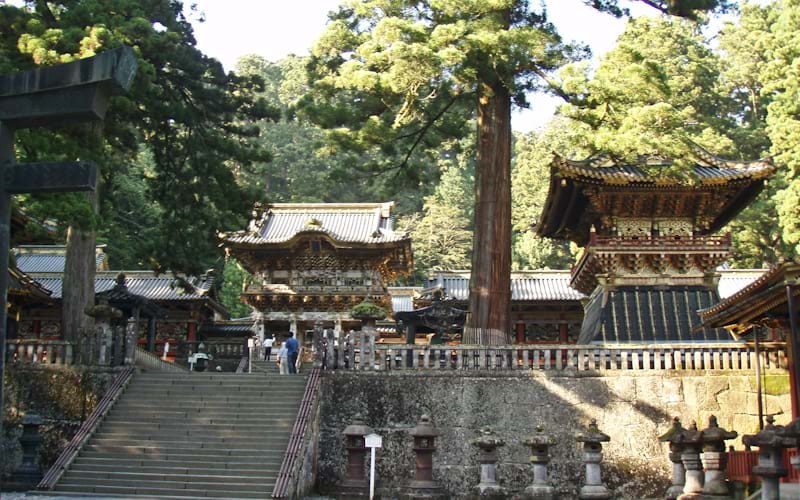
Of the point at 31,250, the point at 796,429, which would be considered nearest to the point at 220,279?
the point at 31,250

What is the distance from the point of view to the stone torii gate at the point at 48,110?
7789 mm

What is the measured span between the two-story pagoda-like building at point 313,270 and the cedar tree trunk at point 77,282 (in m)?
12.1

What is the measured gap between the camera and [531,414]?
18672 mm

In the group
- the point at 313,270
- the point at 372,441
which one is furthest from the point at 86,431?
the point at 313,270

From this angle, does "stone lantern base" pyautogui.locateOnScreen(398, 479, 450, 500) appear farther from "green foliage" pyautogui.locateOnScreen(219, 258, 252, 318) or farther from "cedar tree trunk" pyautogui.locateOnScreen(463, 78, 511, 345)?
"green foliage" pyautogui.locateOnScreen(219, 258, 252, 318)

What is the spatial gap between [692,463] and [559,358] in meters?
5.78

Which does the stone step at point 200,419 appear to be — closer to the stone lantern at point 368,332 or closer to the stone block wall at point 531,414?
the stone block wall at point 531,414

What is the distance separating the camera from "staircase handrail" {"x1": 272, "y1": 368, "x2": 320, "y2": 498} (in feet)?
50.8

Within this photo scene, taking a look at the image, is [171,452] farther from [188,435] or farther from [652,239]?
[652,239]

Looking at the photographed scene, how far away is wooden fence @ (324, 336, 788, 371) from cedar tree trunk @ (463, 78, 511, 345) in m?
1.52

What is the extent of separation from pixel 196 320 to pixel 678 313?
1798 centimetres

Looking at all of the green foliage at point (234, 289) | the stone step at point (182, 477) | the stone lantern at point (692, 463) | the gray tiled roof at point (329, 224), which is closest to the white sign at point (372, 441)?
the stone step at point (182, 477)

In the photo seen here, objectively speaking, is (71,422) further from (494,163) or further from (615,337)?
(615,337)

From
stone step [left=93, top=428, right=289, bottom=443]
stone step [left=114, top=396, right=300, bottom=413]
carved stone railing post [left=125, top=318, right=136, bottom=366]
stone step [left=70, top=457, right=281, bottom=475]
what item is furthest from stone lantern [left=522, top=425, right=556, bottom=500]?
carved stone railing post [left=125, top=318, right=136, bottom=366]
